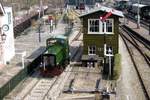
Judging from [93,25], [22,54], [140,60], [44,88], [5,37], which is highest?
[93,25]

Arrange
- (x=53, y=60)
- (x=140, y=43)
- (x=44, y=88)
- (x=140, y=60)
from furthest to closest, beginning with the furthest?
(x=140, y=43), (x=140, y=60), (x=53, y=60), (x=44, y=88)

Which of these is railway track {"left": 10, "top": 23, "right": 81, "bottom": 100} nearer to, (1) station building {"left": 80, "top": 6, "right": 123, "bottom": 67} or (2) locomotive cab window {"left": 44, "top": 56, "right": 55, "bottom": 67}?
(2) locomotive cab window {"left": 44, "top": 56, "right": 55, "bottom": 67}

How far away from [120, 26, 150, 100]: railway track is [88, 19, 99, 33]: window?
4.84 m

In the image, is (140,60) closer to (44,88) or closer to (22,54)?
(22,54)

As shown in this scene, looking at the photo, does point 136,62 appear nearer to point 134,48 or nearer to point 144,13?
point 134,48

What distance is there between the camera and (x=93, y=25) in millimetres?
38562

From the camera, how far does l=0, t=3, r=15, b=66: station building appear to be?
37553mm

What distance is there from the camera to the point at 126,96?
27.2m

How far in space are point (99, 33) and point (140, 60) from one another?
520 cm

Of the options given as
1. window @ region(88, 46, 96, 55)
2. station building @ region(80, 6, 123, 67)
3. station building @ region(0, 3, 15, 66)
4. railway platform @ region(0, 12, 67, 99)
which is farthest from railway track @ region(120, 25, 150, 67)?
station building @ region(0, 3, 15, 66)

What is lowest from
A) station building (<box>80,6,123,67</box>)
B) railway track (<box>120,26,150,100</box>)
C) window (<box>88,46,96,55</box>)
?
railway track (<box>120,26,150,100</box>)

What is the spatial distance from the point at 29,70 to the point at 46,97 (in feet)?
23.8

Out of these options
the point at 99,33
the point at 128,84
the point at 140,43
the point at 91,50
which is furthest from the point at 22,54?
the point at 140,43

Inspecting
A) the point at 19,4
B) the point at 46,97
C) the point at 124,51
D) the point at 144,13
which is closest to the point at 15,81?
the point at 46,97
